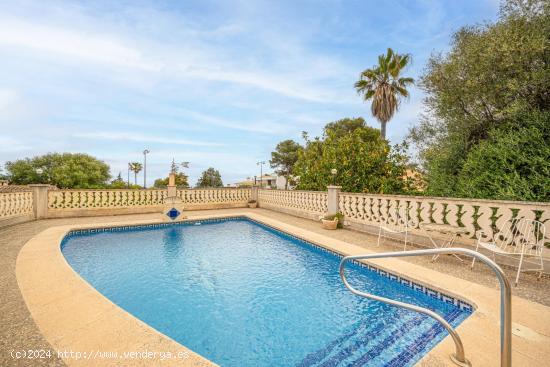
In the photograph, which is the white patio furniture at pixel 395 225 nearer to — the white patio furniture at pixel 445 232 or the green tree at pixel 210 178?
the white patio furniture at pixel 445 232

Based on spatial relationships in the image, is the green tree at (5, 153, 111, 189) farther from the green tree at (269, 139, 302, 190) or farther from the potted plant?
the potted plant

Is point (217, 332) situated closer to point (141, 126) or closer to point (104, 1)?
point (104, 1)

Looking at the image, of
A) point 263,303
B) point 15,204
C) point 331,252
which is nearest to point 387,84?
point 331,252

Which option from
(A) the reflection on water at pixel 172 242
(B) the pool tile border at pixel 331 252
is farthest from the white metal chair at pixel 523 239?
(A) the reflection on water at pixel 172 242

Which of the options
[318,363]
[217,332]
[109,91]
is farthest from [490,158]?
[109,91]

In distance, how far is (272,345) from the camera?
10.8ft

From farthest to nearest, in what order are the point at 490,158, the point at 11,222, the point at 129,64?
the point at 129,64 < the point at 11,222 < the point at 490,158

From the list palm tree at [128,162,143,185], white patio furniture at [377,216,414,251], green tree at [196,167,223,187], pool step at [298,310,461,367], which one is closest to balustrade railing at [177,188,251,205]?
white patio furniture at [377,216,414,251]

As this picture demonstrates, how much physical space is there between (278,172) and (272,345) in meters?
39.7

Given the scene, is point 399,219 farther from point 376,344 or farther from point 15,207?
point 15,207

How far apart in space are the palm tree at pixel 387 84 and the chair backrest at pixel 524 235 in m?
14.0

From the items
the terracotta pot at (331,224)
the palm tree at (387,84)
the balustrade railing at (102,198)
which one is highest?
the palm tree at (387,84)

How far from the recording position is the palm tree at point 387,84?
17.5m

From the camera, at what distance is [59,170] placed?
41844 millimetres
